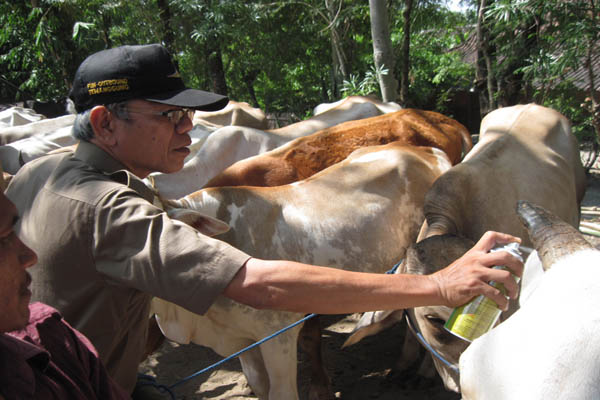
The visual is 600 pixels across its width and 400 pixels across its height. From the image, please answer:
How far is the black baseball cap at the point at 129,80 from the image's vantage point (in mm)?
1781

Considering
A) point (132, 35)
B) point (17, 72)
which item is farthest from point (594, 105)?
point (17, 72)

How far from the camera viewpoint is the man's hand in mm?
1585

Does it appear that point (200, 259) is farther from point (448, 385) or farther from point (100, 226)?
point (448, 385)

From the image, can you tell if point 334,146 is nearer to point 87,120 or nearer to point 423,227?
point 423,227

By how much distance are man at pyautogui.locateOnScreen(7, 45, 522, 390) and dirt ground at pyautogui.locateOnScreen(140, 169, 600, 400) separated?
8.09ft

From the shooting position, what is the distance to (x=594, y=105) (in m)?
5.19

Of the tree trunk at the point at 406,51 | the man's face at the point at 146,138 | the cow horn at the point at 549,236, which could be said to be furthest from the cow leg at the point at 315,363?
the tree trunk at the point at 406,51

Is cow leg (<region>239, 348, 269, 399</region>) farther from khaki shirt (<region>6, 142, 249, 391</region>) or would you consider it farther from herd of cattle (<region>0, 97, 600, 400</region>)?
khaki shirt (<region>6, 142, 249, 391</region>)

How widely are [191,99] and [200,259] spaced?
26.0 inches

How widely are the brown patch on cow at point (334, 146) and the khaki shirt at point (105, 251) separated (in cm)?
270

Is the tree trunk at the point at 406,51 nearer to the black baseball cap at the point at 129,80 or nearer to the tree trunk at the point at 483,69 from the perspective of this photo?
the tree trunk at the point at 483,69

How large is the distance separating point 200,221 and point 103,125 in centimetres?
68

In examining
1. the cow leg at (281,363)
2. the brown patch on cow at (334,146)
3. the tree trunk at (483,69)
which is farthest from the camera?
the tree trunk at (483,69)

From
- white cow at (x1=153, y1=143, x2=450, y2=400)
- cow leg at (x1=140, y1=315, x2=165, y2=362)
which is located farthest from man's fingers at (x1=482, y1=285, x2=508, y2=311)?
cow leg at (x1=140, y1=315, x2=165, y2=362)
